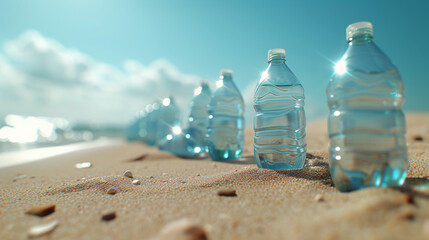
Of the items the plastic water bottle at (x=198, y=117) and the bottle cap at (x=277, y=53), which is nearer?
the bottle cap at (x=277, y=53)

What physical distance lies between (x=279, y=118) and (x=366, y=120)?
3.30 feet

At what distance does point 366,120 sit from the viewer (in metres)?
1.55

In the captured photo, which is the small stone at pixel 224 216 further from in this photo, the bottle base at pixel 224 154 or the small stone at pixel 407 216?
the bottle base at pixel 224 154

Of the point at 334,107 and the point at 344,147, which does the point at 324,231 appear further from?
the point at 334,107

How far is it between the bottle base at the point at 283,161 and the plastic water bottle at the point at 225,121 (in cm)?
129

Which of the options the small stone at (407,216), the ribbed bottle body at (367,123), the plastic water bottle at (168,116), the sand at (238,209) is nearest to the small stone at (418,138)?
the sand at (238,209)

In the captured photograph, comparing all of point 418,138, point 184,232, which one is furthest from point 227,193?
point 418,138

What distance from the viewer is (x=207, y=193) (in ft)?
5.73

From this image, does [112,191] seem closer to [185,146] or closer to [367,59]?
[367,59]

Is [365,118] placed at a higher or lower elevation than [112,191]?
higher

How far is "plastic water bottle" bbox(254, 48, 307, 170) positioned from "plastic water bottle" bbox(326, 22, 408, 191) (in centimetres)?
75

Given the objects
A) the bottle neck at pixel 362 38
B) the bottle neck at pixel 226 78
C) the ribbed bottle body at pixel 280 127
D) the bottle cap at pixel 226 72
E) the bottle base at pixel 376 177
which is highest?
the bottle cap at pixel 226 72

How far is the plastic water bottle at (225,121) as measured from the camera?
3752 millimetres

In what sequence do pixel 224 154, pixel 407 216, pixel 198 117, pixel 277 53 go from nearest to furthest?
pixel 407 216
pixel 277 53
pixel 224 154
pixel 198 117
